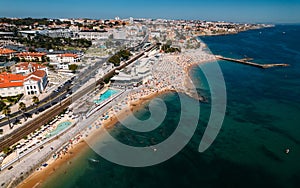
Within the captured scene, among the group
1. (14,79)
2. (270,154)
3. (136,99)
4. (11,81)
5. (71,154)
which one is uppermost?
(14,79)

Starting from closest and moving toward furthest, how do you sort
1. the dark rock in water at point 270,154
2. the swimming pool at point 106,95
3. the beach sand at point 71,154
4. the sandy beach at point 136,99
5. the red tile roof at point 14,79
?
the beach sand at point 71,154
the sandy beach at point 136,99
the dark rock in water at point 270,154
the red tile roof at point 14,79
the swimming pool at point 106,95

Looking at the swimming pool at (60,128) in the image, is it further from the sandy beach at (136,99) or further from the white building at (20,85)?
the white building at (20,85)

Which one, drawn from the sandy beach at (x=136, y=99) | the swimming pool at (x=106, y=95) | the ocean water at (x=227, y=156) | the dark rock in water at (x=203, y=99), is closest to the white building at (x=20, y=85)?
the swimming pool at (x=106, y=95)

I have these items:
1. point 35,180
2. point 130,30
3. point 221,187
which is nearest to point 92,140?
point 35,180

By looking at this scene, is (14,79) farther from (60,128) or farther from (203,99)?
(203,99)

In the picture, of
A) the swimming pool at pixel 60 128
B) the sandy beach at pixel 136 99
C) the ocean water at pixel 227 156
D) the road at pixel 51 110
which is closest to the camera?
the ocean water at pixel 227 156

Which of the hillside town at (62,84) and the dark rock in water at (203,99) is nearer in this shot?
the hillside town at (62,84)

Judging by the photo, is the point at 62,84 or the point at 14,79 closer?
the point at 14,79

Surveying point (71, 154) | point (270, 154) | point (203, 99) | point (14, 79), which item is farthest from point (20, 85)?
point (270, 154)

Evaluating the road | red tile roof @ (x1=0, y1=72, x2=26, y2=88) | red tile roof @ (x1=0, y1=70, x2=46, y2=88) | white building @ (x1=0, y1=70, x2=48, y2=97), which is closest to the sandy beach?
the road

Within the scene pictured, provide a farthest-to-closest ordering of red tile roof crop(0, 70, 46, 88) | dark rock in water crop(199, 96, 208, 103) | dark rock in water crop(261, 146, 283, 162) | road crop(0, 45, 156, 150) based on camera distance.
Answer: dark rock in water crop(199, 96, 208, 103), red tile roof crop(0, 70, 46, 88), road crop(0, 45, 156, 150), dark rock in water crop(261, 146, 283, 162)

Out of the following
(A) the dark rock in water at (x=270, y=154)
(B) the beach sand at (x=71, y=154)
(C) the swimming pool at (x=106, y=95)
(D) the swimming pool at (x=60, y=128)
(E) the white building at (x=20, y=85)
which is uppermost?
(E) the white building at (x=20, y=85)

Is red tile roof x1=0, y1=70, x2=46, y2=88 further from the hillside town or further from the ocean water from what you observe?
the ocean water
